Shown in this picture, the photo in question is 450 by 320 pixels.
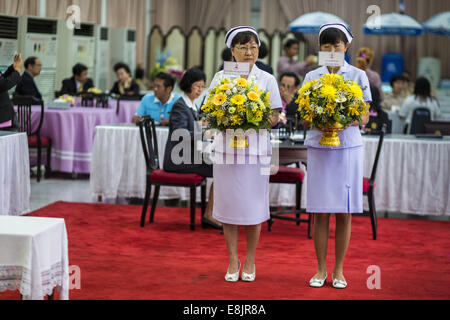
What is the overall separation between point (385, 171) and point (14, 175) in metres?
3.30

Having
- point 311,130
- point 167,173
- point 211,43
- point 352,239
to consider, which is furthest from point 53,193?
point 211,43

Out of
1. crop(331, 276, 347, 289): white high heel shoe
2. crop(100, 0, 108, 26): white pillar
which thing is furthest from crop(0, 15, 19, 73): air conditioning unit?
crop(100, 0, 108, 26): white pillar

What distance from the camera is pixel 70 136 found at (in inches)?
329

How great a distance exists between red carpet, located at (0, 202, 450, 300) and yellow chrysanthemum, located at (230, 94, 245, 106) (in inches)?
41.7

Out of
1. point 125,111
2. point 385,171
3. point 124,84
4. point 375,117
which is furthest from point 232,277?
point 124,84

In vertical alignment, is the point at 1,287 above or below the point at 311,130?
below

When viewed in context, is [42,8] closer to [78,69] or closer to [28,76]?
[78,69]

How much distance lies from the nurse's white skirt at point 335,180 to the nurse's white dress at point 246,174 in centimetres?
29

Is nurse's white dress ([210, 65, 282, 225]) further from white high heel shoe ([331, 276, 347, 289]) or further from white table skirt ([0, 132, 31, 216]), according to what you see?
white table skirt ([0, 132, 31, 216])

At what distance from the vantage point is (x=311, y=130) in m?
4.08

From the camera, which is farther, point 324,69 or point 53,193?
point 53,193

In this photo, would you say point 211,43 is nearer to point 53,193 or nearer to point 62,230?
point 53,193

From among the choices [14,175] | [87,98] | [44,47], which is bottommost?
[14,175]
